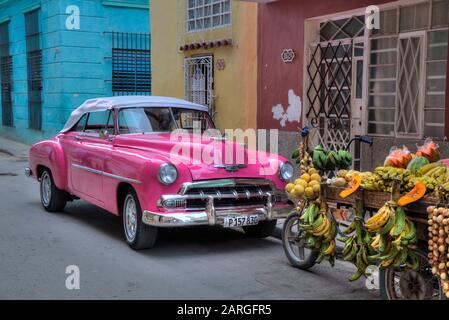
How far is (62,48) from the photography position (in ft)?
51.1

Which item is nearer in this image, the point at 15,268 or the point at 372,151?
the point at 15,268

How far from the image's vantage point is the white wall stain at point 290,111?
10.3 meters

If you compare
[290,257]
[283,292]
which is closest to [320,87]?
[290,257]

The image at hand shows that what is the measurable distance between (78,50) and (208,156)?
10.8m

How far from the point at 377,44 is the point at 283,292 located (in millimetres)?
5410

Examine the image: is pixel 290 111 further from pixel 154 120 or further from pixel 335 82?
pixel 154 120

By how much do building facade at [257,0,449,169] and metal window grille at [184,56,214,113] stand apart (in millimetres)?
1730

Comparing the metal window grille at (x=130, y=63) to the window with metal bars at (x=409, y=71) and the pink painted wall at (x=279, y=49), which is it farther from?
the window with metal bars at (x=409, y=71)

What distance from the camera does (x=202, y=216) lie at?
5.71 meters

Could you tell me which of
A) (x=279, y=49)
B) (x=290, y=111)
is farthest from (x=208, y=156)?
(x=279, y=49)

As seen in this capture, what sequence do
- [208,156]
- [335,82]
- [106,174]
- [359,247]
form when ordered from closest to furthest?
[359,247], [208,156], [106,174], [335,82]

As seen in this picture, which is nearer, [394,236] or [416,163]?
[394,236]

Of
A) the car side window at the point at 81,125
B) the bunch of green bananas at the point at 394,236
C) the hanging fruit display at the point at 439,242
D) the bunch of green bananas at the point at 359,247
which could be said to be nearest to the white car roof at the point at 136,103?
the car side window at the point at 81,125

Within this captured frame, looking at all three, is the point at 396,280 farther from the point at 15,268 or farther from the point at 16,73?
the point at 16,73
